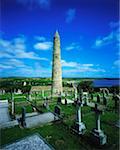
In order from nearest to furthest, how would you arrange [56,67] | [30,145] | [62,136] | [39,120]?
[30,145] < [62,136] < [39,120] < [56,67]

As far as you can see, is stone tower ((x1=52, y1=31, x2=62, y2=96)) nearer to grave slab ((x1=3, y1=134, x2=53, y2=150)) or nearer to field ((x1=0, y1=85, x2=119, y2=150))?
field ((x1=0, y1=85, x2=119, y2=150))

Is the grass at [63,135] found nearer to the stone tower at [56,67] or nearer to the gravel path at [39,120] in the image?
the gravel path at [39,120]

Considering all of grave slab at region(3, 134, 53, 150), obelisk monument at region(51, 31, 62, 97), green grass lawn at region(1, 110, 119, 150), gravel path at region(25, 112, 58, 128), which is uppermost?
obelisk monument at region(51, 31, 62, 97)

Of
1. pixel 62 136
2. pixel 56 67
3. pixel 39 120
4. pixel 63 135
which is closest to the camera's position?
pixel 62 136

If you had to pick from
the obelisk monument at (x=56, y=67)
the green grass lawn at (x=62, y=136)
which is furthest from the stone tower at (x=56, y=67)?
the green grass lawn at (x=62, y=136)

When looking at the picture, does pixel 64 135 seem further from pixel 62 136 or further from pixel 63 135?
pixel 62 136

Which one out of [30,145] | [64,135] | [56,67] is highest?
[56,67]

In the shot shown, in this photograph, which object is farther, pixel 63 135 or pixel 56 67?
pixel 56 67

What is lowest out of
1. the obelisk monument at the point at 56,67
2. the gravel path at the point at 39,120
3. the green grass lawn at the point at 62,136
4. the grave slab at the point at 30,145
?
the green grass lawn at the point at 62,136

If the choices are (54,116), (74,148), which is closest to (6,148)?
(74,148)

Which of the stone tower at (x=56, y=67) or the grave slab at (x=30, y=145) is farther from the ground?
the stone tower at (x=56, y=67)

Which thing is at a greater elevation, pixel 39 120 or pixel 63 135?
pixel 39 120

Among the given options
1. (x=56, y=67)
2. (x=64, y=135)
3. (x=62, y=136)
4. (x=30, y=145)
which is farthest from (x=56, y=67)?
(x=30, y=145)

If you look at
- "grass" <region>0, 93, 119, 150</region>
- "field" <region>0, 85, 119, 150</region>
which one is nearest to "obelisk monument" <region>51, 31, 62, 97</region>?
"field" <region>0, 85, 119, 150</region>
